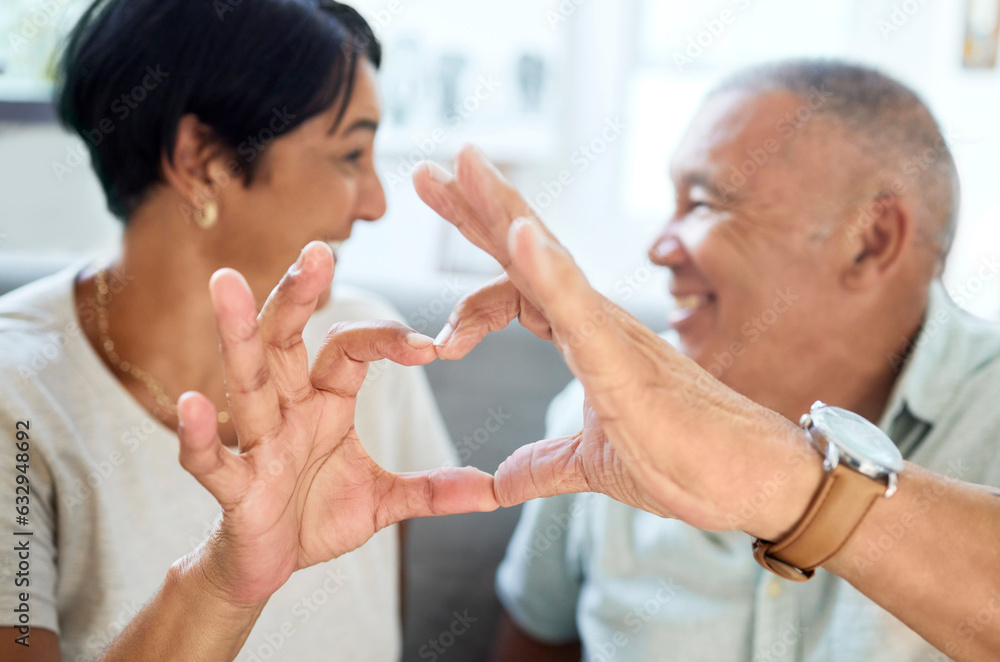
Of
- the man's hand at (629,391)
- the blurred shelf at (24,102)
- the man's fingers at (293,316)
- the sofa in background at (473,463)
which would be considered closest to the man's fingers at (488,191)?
the man's hand at (629,391)

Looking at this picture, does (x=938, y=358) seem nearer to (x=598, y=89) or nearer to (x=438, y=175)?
(x=438, y=175)

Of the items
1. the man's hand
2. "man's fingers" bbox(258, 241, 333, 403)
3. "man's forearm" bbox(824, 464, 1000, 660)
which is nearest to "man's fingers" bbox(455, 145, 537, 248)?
the man's hand

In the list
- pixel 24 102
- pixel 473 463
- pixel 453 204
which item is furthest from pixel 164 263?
pixel 24 102

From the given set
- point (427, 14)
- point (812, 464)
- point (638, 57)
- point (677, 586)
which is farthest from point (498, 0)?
point (812, 464)

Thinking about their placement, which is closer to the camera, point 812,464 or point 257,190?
point 812,464

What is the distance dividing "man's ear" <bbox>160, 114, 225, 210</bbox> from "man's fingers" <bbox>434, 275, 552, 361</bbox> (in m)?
0.53

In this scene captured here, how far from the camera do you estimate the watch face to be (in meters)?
0.64

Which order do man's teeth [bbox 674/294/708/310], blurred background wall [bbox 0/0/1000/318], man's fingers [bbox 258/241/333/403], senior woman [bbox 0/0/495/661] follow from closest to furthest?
man's fingers [bbox 258/241/333/403] → senior woman [bbox 0/0/495/661] → man's teeth [bbox 674/294/708/310] → blurred background wall [bbox 0/0/1000/318]

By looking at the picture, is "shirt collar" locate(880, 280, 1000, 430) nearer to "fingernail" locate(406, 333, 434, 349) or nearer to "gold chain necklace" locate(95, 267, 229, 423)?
"fingernail" locate(406, 333, 434, 349)

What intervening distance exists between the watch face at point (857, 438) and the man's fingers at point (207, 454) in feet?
1.70

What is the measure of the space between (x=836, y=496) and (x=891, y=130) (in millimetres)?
688

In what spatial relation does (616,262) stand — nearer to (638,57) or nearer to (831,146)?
(638,57)

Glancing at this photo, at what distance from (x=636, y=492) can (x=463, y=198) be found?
32 cm

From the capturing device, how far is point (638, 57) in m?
3.13
